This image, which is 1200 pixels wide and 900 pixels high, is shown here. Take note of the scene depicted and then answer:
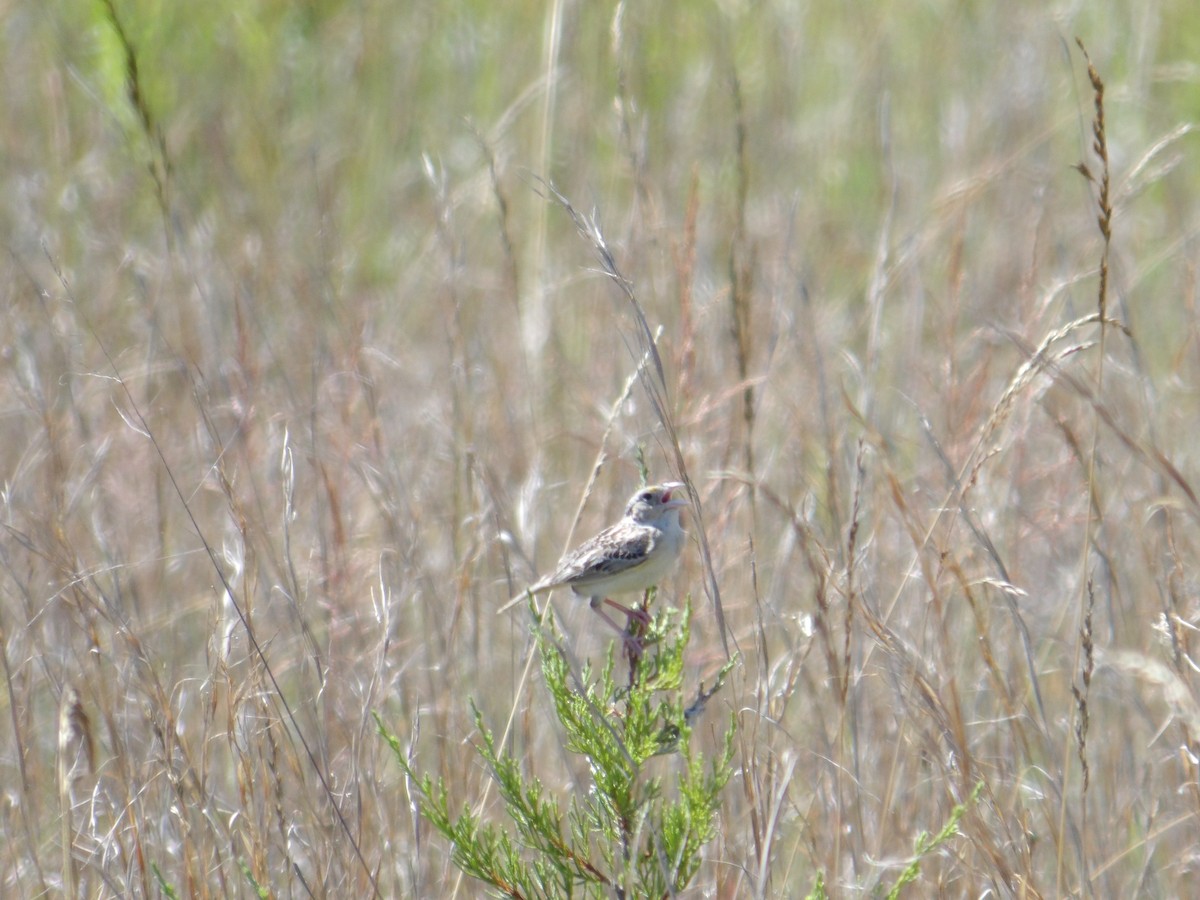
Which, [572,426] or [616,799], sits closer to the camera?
[616,799]

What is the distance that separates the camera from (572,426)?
5133 millimetres

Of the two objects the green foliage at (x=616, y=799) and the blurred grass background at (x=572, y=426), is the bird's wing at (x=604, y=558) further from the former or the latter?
the green foliage at (x=616, y=799)

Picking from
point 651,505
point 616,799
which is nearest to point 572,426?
point 651,505

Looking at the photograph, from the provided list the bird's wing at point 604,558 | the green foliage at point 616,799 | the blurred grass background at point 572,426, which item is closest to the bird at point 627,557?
the bird's wing at point 604,558

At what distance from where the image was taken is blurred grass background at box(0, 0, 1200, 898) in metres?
2.69

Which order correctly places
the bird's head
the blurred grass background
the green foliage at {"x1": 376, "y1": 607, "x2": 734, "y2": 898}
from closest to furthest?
the green foliage at {"x1": 376, "y1": 607, "x2": 734, "y2": 898}
the blurred grass background
the bird's head

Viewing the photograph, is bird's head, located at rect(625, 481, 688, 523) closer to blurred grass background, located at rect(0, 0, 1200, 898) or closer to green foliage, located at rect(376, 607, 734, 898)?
blurred grass background, located at rect(0, 0, 1200, 898)

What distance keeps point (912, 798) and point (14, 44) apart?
255 inches

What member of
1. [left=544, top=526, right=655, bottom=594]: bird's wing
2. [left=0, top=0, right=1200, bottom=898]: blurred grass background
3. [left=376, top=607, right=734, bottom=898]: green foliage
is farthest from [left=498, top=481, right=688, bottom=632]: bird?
[left=376, top=607, right=734, bottom=898]: green foliage

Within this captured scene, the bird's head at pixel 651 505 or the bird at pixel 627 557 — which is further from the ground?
the bird's head at pixel 651 505

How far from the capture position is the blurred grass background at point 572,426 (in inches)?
106

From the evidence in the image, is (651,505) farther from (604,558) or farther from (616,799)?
(616,799)

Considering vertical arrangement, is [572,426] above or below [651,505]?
below

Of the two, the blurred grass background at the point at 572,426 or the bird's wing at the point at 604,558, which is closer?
the blurred grass background at the point at 572,426
